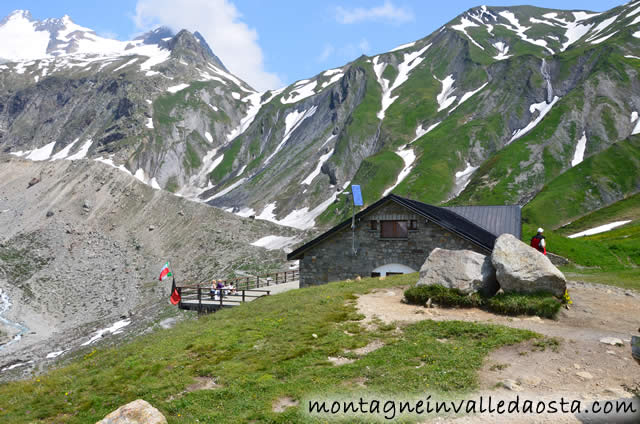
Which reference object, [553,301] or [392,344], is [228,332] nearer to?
[392,344]

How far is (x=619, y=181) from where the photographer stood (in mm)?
85688

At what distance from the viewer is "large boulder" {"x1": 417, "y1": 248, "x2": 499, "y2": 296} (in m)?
16.9

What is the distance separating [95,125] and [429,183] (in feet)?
530

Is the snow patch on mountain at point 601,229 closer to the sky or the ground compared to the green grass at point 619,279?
closer to the sky

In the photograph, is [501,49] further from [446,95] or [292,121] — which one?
[292,121]

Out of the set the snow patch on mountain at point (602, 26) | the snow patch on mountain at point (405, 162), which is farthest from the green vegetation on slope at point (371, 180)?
the snow patch on mountain at point (602, 26)

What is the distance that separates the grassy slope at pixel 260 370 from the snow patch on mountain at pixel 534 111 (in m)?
120

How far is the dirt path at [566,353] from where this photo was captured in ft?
30.7

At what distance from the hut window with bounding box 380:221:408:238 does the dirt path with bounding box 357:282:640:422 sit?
30.6ft

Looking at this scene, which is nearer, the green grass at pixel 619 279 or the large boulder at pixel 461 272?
the large boulder at pixel 461 272

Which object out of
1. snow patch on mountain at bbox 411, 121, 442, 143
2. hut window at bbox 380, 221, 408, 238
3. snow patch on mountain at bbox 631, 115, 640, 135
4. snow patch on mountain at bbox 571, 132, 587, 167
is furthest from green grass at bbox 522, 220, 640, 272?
snow patch on mountain at bbox 411, 121, 442, 143

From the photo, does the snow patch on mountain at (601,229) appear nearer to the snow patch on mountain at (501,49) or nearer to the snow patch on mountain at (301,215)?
the snow patch on mountain at (301,215)

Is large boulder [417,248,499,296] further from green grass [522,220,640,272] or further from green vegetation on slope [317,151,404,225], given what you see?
green vegetation on slope [317,151,404,225]

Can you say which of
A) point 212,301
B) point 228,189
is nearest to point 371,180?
point 228,189
